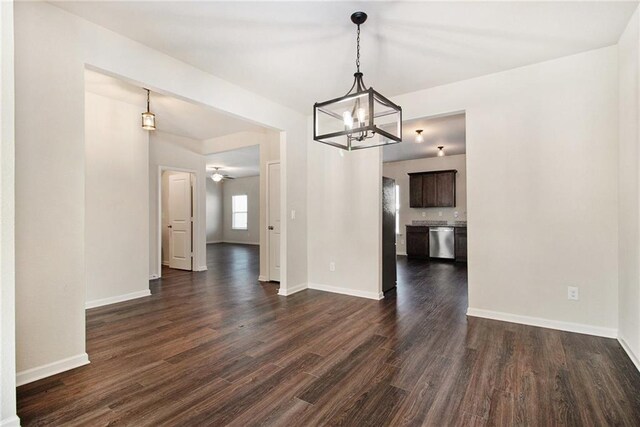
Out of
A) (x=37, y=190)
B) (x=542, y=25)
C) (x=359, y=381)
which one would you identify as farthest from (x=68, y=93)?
(x=542, y=25)

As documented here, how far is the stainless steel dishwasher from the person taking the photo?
302 inches

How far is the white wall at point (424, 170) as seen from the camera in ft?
26.2

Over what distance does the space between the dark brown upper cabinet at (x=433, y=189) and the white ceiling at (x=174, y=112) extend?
187 inches

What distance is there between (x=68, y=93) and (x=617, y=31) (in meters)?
4.55

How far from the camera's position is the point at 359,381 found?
2.18 metres

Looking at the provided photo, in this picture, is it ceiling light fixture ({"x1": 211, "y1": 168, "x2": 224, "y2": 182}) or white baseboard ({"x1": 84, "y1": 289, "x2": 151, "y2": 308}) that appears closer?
white baseboard ({"x1": 84, "y1": 289, "x2": 151, "y2": 308})

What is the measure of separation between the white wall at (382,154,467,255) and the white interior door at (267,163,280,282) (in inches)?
176

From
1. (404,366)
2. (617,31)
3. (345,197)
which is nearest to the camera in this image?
(404,366)

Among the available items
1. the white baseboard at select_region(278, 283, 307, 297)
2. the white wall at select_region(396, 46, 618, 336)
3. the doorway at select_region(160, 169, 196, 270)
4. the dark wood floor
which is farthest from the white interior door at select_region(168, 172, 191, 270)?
the white wall at select_region(396, 46, 618, 336)

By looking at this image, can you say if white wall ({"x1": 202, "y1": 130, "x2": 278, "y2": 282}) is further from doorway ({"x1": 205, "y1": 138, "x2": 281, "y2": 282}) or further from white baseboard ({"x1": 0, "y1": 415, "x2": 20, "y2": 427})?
white baseboard ({"x1": 0, "y1": 415, "x2": 20, "y2": 427})

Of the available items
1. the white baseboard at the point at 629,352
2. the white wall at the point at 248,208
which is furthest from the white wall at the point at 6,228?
the white wall at the point at 248,208

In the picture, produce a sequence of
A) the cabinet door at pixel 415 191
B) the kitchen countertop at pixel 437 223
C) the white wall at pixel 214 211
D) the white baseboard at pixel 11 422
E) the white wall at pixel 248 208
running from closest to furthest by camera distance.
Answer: the white baseboard at pixel 11 422 < the kitchen countertop at pixel 437 223 < the cabinet door at pixel 415 191 < the white wall at pixel 248 208 < the white wall at pixel 214 211

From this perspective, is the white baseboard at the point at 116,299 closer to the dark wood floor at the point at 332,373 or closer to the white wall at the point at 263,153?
the dark wood floor at the point at 332,373

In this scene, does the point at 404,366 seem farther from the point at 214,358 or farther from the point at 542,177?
Answer: the point at 542,177
